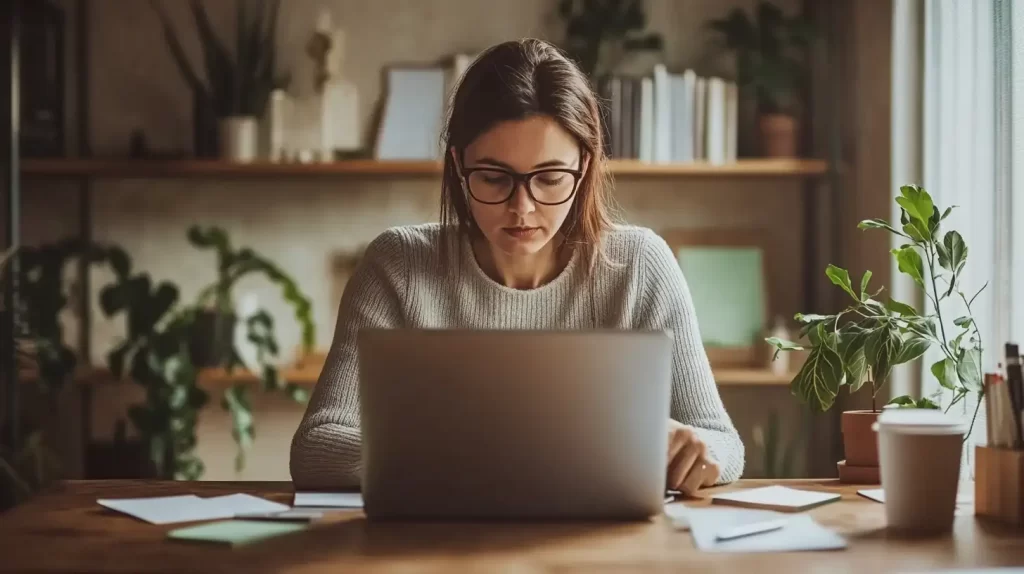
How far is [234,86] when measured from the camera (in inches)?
124

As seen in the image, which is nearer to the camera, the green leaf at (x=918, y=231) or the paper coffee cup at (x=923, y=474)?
the paper coffee cup at (x=923, y=474)

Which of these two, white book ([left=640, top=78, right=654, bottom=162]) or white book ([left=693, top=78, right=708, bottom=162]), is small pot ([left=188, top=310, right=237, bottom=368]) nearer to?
white book ([left=640, top=78, right=654, bottom=162])

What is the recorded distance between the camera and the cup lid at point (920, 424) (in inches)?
48.9

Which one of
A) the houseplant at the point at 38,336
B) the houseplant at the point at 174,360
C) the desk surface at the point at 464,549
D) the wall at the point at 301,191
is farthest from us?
the wall at the point at 301,191

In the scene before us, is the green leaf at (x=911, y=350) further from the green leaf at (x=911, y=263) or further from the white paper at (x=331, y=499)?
the white paper at (x=331, y=499)

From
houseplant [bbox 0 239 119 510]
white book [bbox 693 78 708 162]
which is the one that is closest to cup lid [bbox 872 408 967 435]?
white book [bbox 693 78 708 162]

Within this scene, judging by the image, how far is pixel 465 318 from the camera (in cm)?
192

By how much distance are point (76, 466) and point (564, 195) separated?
84.5 inches

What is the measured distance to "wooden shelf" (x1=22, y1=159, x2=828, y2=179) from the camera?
307 centimetres

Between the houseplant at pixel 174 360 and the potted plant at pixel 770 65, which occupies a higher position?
the potted plant at pixel 770 65

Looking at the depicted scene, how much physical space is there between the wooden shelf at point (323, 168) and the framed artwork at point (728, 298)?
0.87 ft

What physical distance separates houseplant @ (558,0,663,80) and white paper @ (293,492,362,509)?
6.46 ft

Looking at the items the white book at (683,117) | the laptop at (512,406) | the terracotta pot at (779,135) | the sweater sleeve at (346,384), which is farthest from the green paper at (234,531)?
the terracotta pot at (779,135)

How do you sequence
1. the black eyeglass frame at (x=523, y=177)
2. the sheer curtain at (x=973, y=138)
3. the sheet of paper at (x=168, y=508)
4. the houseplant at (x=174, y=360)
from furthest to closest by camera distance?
the houseplant at (x=174, y=360) < the sheer curtain at (x=973, y=138) < the black eyeglass frame at (x=523, y=177) < the sheet of paper at (x=168, y=508)
